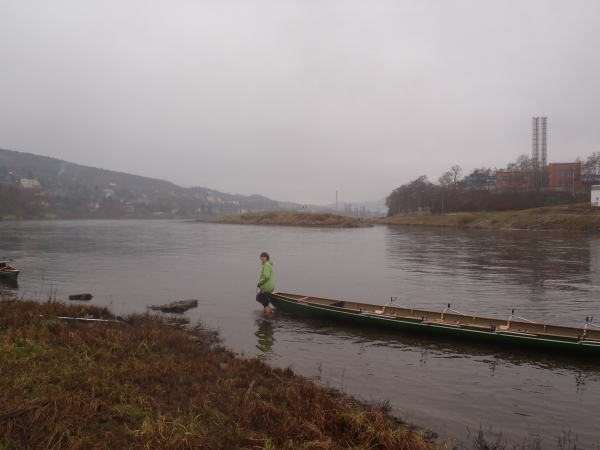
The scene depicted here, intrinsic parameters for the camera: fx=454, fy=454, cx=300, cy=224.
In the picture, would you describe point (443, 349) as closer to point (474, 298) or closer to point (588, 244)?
point (474, 298)

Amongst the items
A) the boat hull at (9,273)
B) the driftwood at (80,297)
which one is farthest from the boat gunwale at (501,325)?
the boat hull at (9,273)

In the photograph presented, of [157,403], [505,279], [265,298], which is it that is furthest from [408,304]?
[157,403]

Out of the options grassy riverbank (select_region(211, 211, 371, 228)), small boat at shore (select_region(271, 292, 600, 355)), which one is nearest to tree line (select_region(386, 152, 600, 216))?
grassy riverbank (select_region(211, 211, 371, 228))

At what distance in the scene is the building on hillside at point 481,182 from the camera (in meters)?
135

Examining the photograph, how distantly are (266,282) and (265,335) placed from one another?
2812 mm

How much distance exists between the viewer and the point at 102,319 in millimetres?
15336

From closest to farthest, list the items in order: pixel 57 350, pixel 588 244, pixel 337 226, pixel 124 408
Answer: pixel 124 408
pixel 57 350
pixel 588 244
pixel 337 226

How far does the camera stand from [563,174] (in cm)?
12569

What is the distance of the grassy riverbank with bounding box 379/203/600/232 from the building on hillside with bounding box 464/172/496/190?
32076 mm

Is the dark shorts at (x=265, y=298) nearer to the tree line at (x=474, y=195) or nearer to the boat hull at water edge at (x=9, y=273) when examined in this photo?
the boat hull at water edge at (x=9, y=273)

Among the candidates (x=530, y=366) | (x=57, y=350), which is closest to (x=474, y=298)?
(x=530, y=366)

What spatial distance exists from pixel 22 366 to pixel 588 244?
56997 millimetres

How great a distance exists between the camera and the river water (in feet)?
33.5

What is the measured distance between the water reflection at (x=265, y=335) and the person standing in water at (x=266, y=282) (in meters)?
0.85
